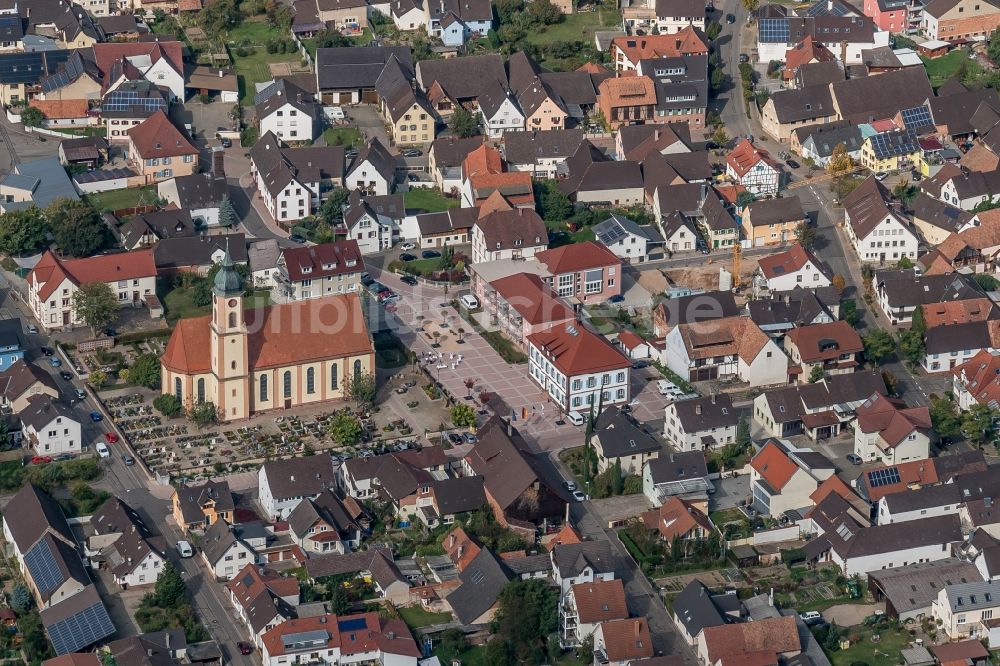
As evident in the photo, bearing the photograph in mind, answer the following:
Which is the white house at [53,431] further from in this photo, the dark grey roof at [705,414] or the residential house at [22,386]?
the dark grey roof at [705,414]

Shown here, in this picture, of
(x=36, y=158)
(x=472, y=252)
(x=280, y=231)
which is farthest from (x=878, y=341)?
(x=36, y=158)

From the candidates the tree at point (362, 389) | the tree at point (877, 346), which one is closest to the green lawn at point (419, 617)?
the tree at point (362, 389)

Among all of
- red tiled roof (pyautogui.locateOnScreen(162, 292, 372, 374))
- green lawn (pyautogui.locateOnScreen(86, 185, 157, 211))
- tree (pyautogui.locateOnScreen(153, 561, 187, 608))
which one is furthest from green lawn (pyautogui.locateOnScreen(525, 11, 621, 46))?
tree (pyautogui.locateOnScreen(153, 561, 187, 608))

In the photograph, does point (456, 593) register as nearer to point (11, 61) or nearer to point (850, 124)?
point (850, 124)

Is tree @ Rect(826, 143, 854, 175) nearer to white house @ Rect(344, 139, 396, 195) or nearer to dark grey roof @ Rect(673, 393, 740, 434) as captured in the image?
white house @ Rect(344, 139, 396, 195)

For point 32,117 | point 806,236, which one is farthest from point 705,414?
point 32,117

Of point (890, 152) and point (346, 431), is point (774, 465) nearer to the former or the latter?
point (346, 431)
